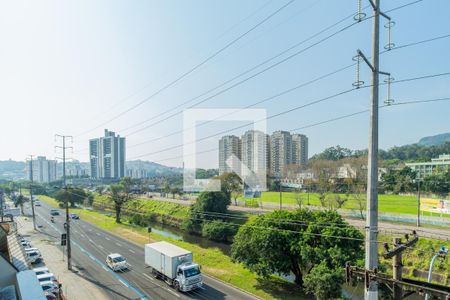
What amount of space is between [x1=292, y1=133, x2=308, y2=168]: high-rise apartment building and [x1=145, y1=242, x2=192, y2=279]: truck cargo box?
58.6 meters

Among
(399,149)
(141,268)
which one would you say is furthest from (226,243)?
(399,149)

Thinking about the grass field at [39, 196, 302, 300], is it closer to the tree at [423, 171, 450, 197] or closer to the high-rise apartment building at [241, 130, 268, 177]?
the high-rise apartment building at [241, 130, 268, 177]

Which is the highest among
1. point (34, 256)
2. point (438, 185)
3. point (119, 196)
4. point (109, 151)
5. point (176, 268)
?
point (109, 151)

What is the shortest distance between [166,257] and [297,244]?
9355 millimetres

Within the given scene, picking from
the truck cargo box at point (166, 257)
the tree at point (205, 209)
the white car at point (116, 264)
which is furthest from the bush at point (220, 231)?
the truck cargo box at point (166, 257)

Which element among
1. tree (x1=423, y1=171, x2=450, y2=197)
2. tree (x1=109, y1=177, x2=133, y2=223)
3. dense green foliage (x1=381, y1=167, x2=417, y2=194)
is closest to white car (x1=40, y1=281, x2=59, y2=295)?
tree (x1=109, y1=177, x2=133, y2=223)

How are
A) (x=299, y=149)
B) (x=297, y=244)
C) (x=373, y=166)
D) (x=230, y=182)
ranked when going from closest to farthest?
(x=373, y=166)
(x=297, y=244)
(x=230, y=182)
(x=299, y=149)

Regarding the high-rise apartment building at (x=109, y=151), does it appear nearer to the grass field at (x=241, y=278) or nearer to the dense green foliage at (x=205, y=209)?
the dense green foliage at (x=205, y=209)

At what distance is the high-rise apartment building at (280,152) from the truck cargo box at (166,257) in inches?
1899

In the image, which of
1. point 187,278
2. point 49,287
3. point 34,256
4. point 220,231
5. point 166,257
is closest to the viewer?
point 49,287

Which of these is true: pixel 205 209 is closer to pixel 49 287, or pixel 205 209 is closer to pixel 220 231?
pixel 220 231

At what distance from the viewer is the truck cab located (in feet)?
63.3

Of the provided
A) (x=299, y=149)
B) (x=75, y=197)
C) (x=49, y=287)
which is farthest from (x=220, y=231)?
(x=75, y=197)

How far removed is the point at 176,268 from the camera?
20281 mm
